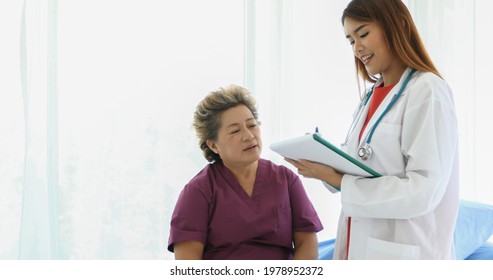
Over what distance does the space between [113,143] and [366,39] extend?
1482 millimetres

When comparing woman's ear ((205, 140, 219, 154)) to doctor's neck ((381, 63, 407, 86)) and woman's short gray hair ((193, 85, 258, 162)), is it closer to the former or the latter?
woman's short gray hair ((193, 85, 258, 162))

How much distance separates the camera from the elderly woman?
1.40 m

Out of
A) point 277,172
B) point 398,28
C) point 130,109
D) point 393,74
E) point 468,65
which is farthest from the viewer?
point 468,65

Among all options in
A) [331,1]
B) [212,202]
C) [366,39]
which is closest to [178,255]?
[212,202]

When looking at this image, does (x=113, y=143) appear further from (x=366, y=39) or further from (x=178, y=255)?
(x=366, y=39)

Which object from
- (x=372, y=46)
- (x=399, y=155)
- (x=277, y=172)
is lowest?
(x=277, y=172)

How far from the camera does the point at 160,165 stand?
2.42 metres

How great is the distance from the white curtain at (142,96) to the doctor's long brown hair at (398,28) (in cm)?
134

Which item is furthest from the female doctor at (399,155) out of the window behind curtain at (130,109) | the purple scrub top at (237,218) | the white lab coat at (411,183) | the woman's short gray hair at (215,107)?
the window behind curtain at (130,109)

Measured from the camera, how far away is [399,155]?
1.16 meters

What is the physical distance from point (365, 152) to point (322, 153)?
135mm

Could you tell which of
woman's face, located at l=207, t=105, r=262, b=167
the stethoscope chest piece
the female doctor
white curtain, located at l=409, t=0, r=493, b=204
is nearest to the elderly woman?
woman's face, located at l=207, t=105, r=262, b=167

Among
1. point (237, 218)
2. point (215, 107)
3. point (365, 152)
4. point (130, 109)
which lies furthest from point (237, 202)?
point (130, 109)

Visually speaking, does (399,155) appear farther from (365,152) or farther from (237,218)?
(237,218)
